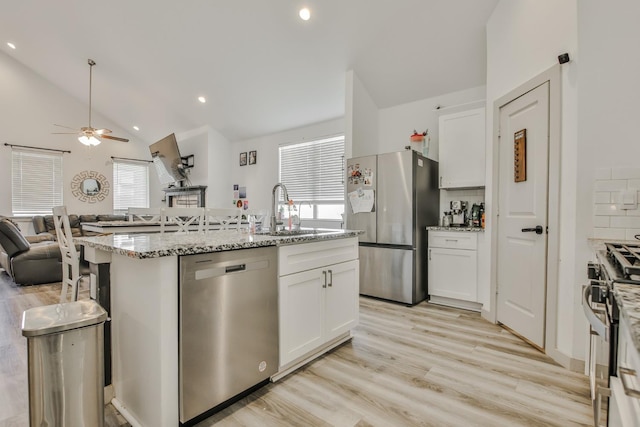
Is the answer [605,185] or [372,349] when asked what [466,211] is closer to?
[605,185]

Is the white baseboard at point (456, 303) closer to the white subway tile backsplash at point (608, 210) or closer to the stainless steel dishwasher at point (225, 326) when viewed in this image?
the white subway tile backsplash at point (608, 210)

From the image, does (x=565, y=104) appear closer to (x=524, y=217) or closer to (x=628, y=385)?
(x=524, y=217)

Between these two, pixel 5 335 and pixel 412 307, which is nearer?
pixel 5 335

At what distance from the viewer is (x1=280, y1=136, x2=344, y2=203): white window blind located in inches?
205

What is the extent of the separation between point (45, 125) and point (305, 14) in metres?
6.69

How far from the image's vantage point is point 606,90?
1989mm

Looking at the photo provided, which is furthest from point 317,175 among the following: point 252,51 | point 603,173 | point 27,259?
point 27,259

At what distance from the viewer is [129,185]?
26.4ft

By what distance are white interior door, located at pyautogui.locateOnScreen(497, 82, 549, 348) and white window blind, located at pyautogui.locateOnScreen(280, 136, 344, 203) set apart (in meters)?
2.67

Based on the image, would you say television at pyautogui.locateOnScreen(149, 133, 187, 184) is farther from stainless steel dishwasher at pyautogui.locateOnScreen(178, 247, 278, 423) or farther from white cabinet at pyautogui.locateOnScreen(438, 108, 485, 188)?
stainless steel dishwasher at pyautogui.locateOnScreen(178, 247, 278, 423)

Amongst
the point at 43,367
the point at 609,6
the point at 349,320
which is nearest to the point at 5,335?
the point at 43,367

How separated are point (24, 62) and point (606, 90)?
30.6ft

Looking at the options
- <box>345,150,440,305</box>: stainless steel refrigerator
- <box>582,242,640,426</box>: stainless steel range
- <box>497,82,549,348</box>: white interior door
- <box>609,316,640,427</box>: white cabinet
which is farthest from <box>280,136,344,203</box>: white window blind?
<box>609,316,640,427</box>: white cabinet

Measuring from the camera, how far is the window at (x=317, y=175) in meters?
5.20
